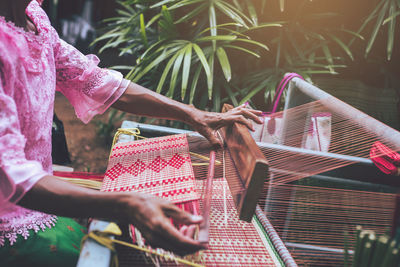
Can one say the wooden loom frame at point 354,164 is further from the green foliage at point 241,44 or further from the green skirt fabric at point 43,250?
the green foliage at point 241,44

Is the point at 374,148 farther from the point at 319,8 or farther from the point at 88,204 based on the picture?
the point at 319,8

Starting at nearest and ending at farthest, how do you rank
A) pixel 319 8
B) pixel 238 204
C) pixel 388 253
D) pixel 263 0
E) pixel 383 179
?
pixel 388 253
pixel 238 204
pixel 383 179
pixel 263 0
pixel 319 8

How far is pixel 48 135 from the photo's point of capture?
1.12 meters

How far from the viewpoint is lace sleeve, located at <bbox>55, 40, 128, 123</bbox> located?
4.13ft

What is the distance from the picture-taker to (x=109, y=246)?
76cm

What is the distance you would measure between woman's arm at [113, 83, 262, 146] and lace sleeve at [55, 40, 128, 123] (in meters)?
0.05

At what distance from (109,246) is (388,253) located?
628 millimetres

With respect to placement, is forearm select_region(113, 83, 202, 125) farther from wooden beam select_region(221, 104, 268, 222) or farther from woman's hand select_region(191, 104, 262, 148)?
wooden beam select_region(221, 104, 268, 222)

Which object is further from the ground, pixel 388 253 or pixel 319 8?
pixel 319 8

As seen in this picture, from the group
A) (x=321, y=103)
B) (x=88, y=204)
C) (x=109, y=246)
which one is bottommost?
(x=109, y=246)

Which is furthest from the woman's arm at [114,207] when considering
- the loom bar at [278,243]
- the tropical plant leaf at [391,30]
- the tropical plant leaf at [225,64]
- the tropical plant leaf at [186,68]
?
the tropical plant leaf at [391,30]

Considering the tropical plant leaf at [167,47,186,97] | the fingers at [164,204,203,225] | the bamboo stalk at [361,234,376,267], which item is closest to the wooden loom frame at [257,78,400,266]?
the bamboo stalk at [361,234,376,267]

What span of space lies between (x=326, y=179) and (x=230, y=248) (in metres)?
0.86

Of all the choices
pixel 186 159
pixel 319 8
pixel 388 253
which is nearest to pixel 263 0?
pixel 319 8
